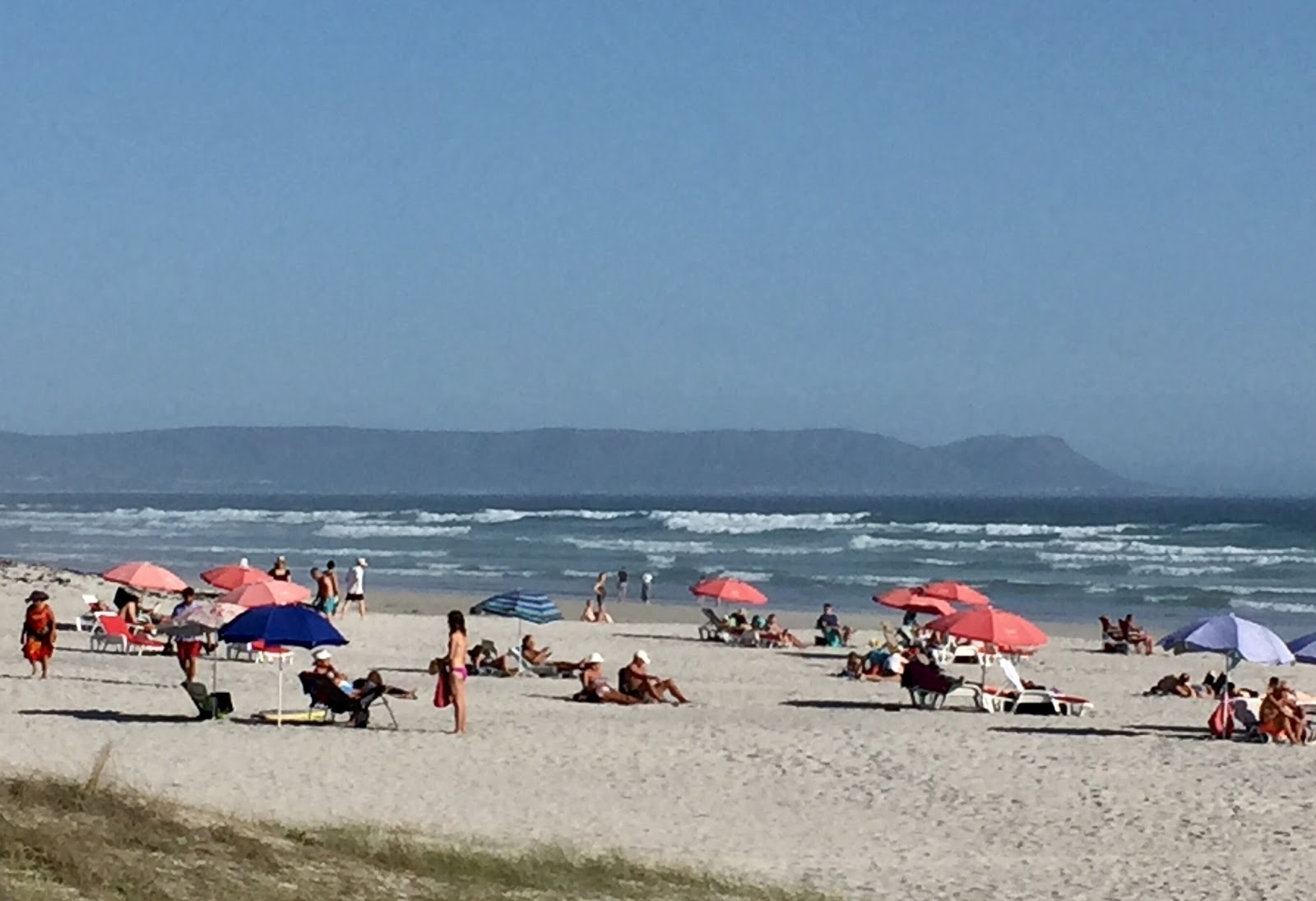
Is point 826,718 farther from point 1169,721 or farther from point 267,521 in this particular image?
point 267,521

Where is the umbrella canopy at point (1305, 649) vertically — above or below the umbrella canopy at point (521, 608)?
below

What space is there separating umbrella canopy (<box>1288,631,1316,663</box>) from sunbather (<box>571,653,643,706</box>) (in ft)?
22.5

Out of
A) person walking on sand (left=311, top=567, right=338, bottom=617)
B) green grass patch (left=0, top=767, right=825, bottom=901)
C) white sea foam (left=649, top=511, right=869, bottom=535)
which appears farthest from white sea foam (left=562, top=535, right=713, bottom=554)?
green grass patch (left=0, top=767, right=825, bottom=901)

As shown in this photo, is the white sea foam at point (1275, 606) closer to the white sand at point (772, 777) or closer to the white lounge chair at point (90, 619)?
the white sand at point (772, 777)

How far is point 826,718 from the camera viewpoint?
18719 millimetres

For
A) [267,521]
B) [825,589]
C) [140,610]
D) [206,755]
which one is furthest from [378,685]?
[267,521]

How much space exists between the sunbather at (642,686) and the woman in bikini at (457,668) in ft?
10.3

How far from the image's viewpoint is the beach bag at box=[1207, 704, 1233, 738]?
17656mm

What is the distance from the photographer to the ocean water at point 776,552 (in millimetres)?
43969

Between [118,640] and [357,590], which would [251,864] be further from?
[357,590]

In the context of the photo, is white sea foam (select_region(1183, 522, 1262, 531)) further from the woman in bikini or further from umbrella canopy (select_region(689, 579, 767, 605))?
the woman in bikini

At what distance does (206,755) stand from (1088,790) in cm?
711

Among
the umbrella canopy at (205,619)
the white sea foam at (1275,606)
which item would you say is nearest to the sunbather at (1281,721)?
the umbrella canopy at (205,619)

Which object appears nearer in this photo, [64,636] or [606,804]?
A: [606,804]
